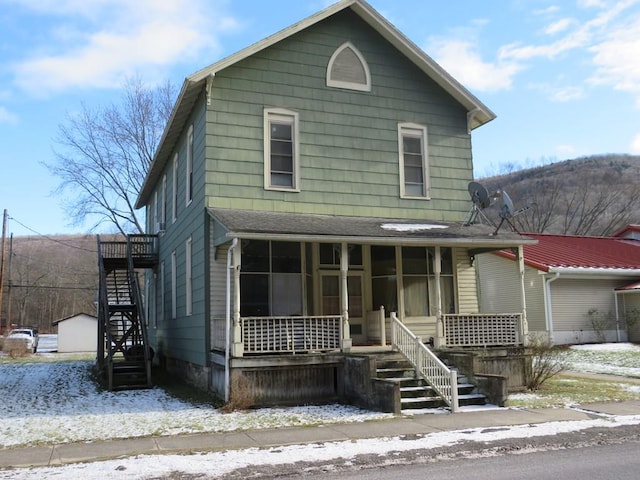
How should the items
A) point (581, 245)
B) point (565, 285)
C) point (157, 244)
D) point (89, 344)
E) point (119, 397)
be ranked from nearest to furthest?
point (119, 397)
point (157, 244)
point (565, 285)
point (581, 245)
point (89, 344)

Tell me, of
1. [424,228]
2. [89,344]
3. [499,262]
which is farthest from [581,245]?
[89,344]

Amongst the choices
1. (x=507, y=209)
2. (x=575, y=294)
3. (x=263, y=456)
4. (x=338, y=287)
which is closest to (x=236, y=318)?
(x=338, y=287)

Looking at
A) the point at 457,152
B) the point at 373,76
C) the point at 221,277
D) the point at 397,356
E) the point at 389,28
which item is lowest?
the point at 397,356

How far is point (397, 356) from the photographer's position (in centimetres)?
1292

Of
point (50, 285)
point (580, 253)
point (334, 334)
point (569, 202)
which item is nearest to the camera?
point (334, 334)

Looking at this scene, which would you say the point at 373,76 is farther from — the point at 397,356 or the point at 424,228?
the point at 397,356

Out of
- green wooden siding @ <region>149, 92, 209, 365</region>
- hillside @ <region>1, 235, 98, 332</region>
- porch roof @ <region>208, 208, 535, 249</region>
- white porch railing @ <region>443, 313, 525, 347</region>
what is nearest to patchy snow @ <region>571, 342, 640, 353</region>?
white porch railing @ <region>443, 313, 525, 347</region>

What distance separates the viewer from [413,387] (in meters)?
12.2

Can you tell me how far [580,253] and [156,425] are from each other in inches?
881

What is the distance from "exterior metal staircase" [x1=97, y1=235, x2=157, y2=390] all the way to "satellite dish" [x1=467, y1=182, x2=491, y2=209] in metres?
9.61

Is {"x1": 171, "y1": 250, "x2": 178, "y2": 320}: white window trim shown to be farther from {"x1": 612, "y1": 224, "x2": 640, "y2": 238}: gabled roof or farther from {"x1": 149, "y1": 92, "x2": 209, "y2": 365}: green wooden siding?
{"x1": 612, "y1": 224, "x2": 640, "y2": 238}: gabled roof

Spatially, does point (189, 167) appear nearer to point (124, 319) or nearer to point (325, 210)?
point (325, 210)

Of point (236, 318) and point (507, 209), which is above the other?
point (507, 209)

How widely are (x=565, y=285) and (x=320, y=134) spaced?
48.5ft
